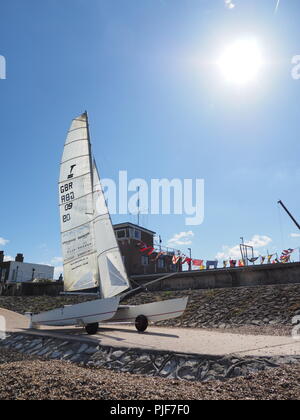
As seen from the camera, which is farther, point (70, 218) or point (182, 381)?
point (70, 218)

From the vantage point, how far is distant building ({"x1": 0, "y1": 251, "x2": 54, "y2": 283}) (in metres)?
55.9

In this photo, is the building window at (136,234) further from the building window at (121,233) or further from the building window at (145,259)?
the building window at (145,259)

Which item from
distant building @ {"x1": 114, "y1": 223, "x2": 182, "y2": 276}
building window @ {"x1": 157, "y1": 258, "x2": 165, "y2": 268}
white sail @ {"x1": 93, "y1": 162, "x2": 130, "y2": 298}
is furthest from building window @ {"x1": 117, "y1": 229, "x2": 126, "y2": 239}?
white sail @ {"x1": 93, "y1": 162, "x2": 130, "y2": 298}

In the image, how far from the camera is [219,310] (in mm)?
16875

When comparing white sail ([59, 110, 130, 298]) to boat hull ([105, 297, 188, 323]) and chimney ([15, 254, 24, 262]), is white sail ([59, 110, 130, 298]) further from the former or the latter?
chimney ([15, 254, 24, 262])

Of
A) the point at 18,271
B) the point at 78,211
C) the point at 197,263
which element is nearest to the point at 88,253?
the point at 78,211

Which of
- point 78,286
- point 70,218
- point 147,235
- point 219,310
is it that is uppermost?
point 147,235

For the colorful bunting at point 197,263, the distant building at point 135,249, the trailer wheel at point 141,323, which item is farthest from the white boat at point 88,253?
the distant building at point 135,249

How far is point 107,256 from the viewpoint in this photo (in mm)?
13914

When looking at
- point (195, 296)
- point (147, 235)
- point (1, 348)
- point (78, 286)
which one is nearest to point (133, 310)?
point (78, 286)

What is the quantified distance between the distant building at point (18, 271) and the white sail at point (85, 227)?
43.0 m

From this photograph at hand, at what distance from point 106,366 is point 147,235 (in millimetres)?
41291

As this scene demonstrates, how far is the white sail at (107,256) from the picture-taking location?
44.4 feet
